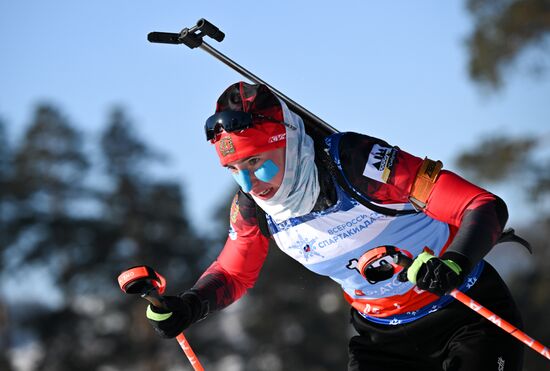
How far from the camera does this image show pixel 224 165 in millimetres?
4645

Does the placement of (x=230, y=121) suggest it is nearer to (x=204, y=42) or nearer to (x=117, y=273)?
(x=204, y=42)

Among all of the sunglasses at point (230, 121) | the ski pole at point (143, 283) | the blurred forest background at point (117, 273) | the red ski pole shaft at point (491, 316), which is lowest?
the blurred forest background at point (117, 273)

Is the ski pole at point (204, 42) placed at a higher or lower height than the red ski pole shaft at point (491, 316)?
higher

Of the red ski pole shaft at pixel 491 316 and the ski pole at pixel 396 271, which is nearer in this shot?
the ski pole at pixel 396 271

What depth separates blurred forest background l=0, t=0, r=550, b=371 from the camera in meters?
31.1

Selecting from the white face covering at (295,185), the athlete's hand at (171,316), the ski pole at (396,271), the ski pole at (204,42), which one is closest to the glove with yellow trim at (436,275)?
the ski pole at (396,271)

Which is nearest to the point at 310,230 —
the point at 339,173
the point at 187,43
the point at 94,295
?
the point at 339,173

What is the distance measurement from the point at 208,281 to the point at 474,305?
1.56 m

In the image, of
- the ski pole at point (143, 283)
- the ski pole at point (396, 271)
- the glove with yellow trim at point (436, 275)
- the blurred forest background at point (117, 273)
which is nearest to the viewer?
the glove with yellow trim at point (436, 275)

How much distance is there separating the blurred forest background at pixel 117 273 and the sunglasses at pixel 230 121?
2474 cm

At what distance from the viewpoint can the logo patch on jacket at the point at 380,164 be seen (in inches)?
168

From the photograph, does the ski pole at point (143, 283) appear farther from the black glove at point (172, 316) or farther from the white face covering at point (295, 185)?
the white face covering at point (295, 185)

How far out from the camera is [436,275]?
3787 millimetres

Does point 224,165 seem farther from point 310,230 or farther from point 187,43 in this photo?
point 187,43
